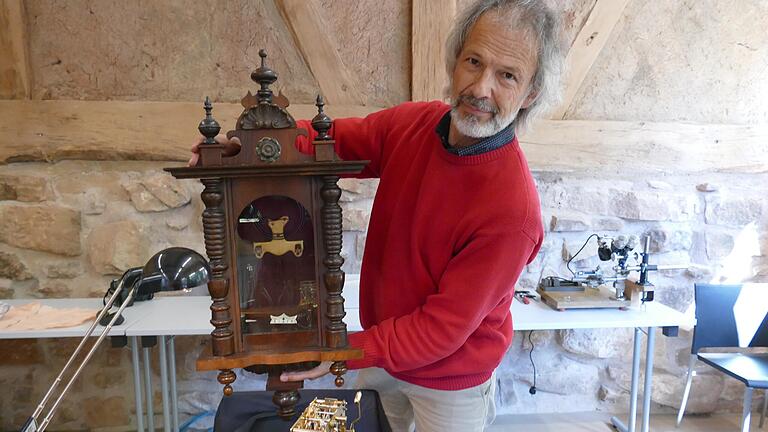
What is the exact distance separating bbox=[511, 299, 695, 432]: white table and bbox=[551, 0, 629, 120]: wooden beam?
960mm

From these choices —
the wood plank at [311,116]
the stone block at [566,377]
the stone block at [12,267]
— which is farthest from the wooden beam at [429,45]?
the stone block at [12,267]

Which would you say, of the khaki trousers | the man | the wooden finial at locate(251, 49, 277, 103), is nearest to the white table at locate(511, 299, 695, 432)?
the khaki trousers

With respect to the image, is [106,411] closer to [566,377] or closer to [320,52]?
[320,52]

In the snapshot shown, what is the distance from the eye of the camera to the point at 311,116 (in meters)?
1.99

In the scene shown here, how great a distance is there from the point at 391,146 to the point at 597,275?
4.13ft

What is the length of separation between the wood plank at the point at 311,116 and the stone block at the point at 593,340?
32.1 inches

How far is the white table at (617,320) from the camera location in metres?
1.71

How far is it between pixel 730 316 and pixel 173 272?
236 cm

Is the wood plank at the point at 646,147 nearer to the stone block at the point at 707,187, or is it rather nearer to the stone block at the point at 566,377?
the stone block at the point at 707,187

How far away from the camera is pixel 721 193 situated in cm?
222

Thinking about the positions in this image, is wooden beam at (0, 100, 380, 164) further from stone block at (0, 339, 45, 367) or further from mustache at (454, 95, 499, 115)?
mustache at (454, 95, 499, 115)

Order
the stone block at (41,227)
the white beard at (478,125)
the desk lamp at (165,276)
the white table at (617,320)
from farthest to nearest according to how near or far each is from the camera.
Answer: the stone block at (41,227) → the white table at (617,320) → the white beard at (478,125) → the desk lamp at (165,276)

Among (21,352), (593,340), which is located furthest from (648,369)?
(21,352)

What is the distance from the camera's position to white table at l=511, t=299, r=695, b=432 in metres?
1.71
